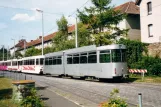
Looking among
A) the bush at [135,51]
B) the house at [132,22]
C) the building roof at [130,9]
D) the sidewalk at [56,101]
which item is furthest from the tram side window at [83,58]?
the building roof at [130,9]

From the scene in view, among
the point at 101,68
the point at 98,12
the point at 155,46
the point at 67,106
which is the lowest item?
the point at 67,106

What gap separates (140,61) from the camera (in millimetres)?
31266

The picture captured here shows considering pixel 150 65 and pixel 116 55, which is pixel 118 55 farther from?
pixel 150 65

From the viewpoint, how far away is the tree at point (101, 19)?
35.9 metres

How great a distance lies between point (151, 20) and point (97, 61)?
18.2 m

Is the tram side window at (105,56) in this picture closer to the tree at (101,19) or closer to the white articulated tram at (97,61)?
the white articulated tram at (97,61)

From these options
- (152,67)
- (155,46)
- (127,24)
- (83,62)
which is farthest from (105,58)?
(127,24)

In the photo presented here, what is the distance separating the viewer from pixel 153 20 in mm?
39531

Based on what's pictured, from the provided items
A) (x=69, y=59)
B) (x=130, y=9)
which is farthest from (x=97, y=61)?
(x=130, y=9)

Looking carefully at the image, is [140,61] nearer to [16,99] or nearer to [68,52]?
[68,52]

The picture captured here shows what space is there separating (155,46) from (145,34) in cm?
898

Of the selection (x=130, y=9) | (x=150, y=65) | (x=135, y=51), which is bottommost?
(x=150, y=65)

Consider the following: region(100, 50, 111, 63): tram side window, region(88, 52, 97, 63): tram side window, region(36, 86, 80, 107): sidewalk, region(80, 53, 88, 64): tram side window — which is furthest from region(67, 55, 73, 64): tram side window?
region(36, 86, 80, 107): sidewalk

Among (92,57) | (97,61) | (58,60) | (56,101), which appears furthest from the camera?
(58,60)
